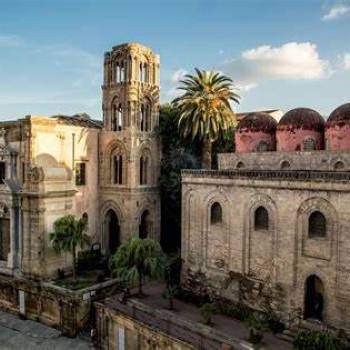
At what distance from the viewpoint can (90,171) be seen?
94.8 feet

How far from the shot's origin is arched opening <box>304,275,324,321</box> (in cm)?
1734

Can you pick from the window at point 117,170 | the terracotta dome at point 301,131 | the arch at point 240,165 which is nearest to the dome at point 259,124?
the terracotta dome at point 301,131

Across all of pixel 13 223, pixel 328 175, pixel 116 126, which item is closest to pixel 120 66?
pixel 116 126

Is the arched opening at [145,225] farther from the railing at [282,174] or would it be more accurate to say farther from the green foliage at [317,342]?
the green foliage at [317,342]

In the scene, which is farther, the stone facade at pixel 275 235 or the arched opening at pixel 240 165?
the arched opening at pixel 240 165

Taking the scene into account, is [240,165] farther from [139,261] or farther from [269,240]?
[139,261]

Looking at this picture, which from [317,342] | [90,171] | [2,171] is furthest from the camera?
[90,171]

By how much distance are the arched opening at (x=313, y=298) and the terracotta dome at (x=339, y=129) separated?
7426mm

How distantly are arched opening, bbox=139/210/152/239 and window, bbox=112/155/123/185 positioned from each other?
10.5 ft

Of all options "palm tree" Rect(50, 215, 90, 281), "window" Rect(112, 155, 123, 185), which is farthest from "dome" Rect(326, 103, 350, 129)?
"palm tree" Rect(50, 215, 90, 281)

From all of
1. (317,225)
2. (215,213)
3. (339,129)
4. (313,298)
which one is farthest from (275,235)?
(339,129)

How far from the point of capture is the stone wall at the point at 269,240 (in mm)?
16500

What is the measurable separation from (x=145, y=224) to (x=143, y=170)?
14.3 feet

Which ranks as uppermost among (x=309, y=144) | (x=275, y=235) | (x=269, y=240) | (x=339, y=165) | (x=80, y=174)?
(x=309, y=144)
